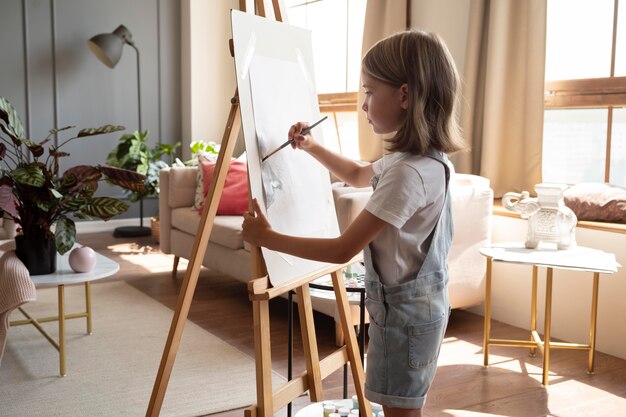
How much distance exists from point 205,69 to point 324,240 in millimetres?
5319

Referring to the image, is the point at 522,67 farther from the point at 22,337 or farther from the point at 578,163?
the point at 22,337

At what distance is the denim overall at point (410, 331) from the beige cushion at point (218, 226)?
213 cm

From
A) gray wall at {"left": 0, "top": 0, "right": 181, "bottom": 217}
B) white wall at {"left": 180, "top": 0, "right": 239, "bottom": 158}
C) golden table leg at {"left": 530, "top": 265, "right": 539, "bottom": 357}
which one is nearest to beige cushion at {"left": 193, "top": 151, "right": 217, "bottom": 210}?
gray wall at {"left": 0, "top": 0, "right": 181, "bottom": 217}

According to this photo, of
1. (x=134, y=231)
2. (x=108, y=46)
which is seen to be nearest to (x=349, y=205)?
(x=134, y=231)

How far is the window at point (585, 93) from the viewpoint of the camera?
3434mm

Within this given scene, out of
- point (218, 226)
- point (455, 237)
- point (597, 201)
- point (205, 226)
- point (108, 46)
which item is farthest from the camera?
point (108, 46)

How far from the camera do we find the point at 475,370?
2.96m

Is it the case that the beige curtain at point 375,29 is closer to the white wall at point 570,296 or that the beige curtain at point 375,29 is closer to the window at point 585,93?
the window at point 585,93

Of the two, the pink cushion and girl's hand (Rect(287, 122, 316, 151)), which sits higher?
girl's hand (Rect(287, 122, 316, 151))

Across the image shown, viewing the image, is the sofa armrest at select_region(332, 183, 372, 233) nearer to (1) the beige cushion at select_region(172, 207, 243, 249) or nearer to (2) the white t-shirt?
(1) the beige cushion at select_region(172, 207, 243, 249)

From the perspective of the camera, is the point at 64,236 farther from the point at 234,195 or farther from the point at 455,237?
the point at 455,237

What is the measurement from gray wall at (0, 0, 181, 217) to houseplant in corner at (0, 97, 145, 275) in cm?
314

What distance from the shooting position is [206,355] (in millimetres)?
3090

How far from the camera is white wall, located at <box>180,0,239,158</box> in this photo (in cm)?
650
